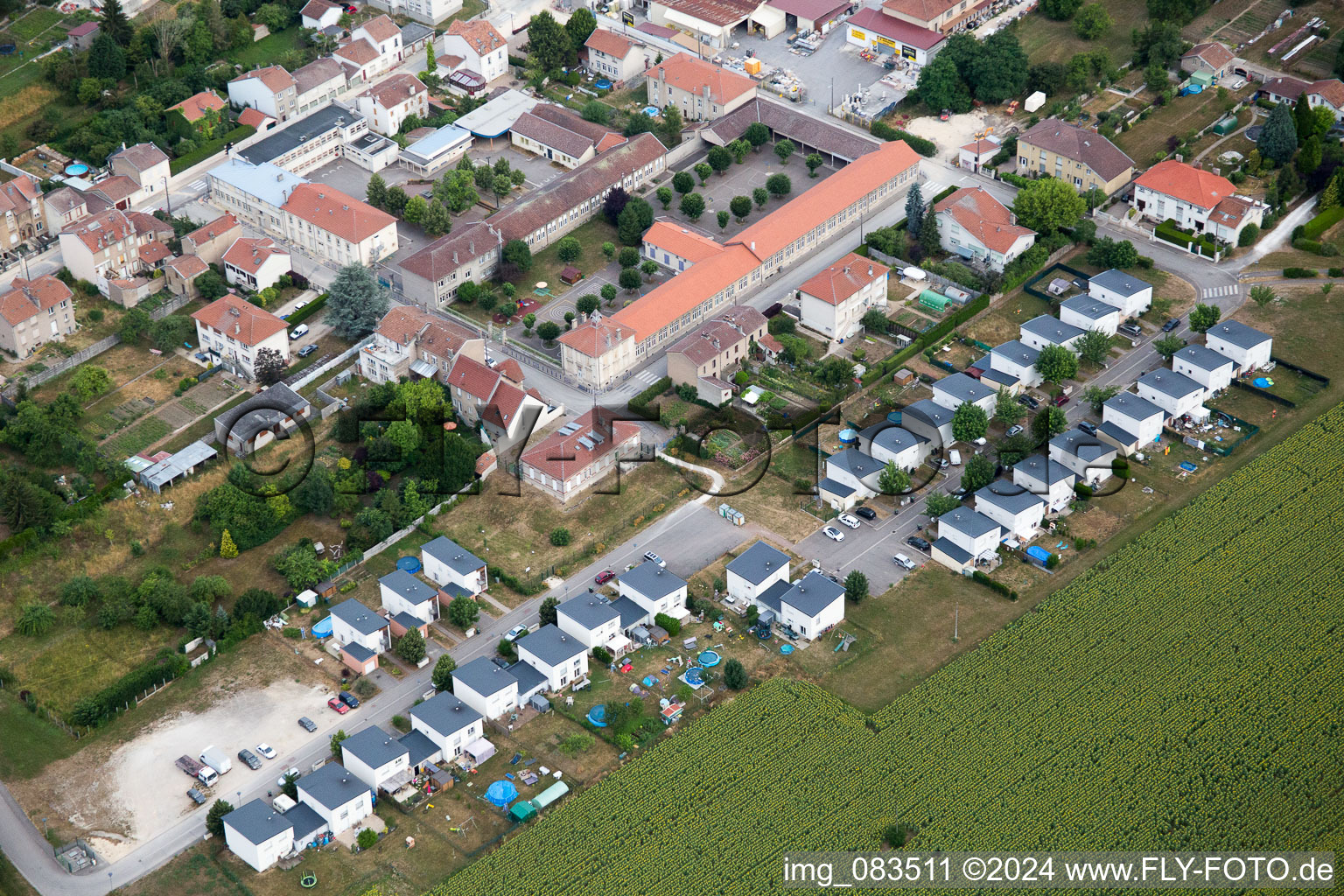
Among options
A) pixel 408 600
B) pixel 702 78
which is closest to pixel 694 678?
pixel 408 600

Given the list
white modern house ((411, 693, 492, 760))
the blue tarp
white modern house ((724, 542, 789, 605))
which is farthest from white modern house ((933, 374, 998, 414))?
the blue tarp

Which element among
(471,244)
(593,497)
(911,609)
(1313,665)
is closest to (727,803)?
(911,609)

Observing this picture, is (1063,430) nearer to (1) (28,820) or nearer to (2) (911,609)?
(2) (911,609)

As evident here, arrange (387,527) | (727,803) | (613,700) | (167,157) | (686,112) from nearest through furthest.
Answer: (727,803) → (613,700) → (387,527) → (167,157) → (686,112)

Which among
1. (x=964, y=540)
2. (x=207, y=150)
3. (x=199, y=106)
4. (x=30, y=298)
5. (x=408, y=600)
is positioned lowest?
(x=964, y=540)

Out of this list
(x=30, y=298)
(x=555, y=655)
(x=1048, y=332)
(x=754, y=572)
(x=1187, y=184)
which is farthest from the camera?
(x=1187, y=184)

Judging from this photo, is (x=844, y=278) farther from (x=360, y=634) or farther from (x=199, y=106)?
(x=199, y=106)

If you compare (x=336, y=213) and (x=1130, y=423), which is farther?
(x=336, y=213)
